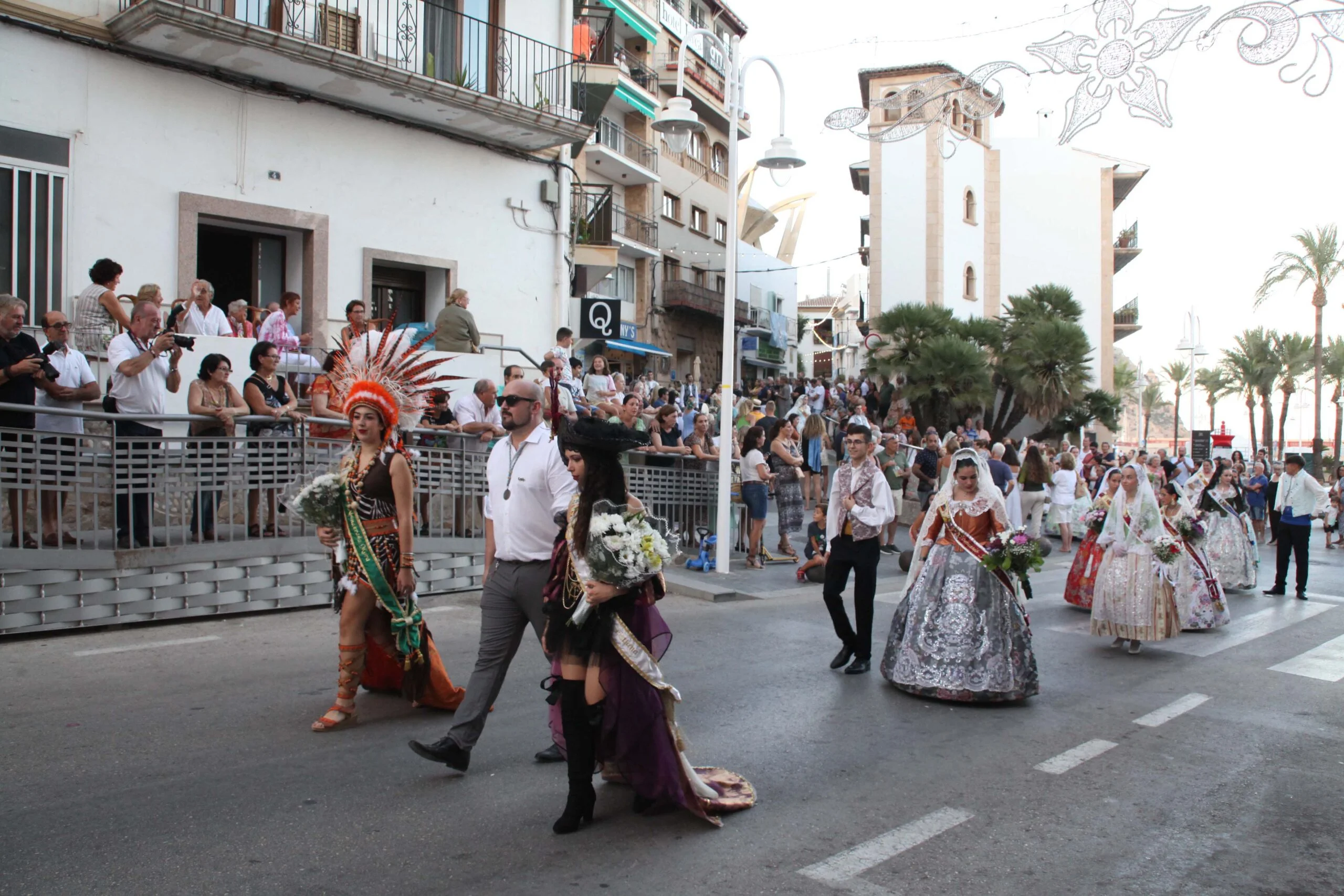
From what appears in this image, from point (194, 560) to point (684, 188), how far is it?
35016mm

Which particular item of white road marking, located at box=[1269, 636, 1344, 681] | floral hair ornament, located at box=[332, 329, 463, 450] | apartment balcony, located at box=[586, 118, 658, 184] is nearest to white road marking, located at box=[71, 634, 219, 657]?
floral hair ornament, located at box=[332, 329, 463, 450]

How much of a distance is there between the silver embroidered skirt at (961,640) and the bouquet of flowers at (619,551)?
343 centimetres

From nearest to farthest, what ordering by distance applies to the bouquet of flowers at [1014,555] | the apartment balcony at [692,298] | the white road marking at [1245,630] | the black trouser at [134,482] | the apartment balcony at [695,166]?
1. the bouquet of flowers at [1014,555]
2. the black trouser at [134,482]
3. the white road marking at [1245,630]
4. the apartment balcony at [695,166]
5. the apartment balcony at [692,298]

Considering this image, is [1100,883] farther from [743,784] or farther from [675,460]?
[675,460]

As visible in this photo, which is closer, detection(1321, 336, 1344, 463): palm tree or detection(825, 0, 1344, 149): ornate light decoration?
detection(825, 0, 1344, 149): ornate light decoration

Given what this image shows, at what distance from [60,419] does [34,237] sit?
16.4 ft

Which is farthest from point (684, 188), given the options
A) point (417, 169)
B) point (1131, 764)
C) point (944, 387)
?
point (1131, 764)

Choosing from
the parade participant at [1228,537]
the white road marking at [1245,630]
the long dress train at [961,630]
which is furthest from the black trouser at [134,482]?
the parade participant at [1228,537]

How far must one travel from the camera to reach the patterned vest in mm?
8039

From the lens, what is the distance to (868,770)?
561cm

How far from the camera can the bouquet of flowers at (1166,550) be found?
9289mm

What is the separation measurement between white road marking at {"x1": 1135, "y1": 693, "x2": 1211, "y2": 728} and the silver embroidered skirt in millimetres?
728

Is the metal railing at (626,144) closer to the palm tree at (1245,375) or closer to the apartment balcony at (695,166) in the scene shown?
the apartment balcony at (695,166)

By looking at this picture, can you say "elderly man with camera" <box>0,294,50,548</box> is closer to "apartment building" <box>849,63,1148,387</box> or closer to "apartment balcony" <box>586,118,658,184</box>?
"apartment balcony" <box>586,118,658,184</box>
